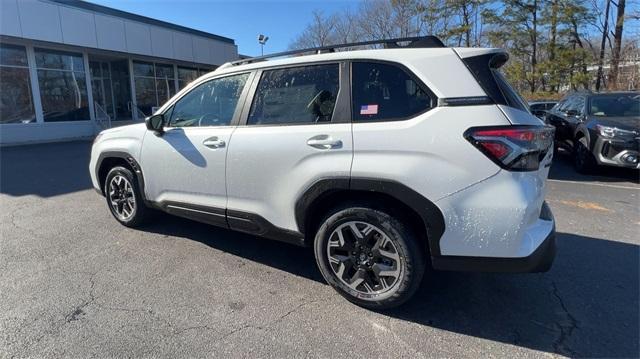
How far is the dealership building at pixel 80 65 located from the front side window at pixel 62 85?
0.04 meters

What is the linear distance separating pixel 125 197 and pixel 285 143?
2624 millimetres

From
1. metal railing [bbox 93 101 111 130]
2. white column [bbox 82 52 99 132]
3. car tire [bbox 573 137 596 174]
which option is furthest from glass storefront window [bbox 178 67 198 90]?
car tire [bbox 573 137 596 174]

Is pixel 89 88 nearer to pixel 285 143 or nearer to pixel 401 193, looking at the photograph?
pixel 285 143

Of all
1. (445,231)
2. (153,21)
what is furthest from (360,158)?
(153,21)

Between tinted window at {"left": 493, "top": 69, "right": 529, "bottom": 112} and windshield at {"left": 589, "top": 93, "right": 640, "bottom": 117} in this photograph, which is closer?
tinted window at {"left": 493, "top": 69, "right": 529, "bottom": 112}

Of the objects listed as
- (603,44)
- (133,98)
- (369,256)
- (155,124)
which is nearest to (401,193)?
(369,256)

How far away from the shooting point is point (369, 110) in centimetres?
273

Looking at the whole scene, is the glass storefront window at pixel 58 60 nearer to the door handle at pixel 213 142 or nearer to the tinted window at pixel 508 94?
the door handle at pixel 213 142

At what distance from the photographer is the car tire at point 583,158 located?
7609 mm

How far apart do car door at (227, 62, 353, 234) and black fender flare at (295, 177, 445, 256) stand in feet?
0.23

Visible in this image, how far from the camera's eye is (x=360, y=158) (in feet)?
8.75

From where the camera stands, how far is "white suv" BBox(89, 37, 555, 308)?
2375 millimetres

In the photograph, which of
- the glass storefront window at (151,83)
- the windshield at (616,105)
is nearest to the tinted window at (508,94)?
the windshield at (616,105)

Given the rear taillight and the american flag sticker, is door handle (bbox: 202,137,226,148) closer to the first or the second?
the american flag sticker
